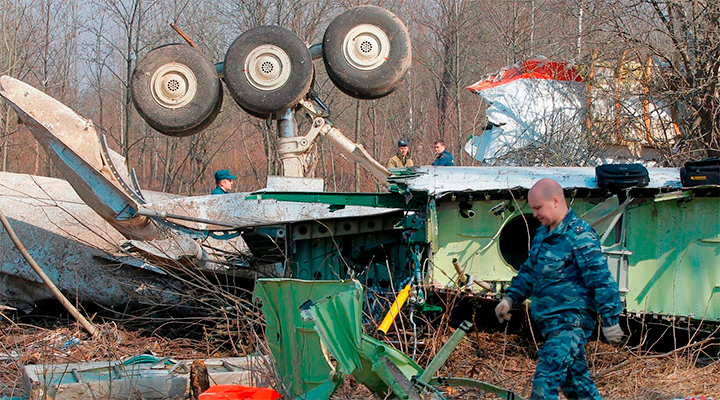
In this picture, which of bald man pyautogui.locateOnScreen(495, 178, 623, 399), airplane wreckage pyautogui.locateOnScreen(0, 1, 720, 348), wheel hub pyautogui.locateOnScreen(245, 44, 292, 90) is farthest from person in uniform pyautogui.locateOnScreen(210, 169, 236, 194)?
bald man pyautogui.locateOnScreen(495, 178, 623, 399)

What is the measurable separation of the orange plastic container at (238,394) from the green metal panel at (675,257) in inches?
149

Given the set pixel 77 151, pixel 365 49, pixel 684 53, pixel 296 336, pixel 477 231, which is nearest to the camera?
pixel 296 336

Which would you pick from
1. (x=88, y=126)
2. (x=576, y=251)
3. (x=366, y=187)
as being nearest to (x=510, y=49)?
(x=366, y=187)

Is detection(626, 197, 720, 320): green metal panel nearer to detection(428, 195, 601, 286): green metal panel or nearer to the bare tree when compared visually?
detection(428, 195, 601, 286): green metal panel

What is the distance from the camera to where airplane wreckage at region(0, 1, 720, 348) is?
22.7 feet

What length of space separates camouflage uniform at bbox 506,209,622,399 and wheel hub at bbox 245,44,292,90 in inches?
205

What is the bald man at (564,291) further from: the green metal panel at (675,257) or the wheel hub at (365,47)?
the wheel hub at (365,47)

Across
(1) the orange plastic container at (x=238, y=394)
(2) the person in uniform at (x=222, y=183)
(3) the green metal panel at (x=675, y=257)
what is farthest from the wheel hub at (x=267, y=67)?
(1) the orange plastic container at (x=238, y=394)

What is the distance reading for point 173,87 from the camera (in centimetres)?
908

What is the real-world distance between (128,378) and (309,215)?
13.8 feet

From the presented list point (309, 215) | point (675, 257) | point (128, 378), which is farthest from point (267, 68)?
point (675, 257)

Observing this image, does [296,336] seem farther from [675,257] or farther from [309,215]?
[309,215]

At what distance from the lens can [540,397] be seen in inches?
178

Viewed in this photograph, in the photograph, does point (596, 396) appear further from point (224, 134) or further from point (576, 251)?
point (224, 134)
